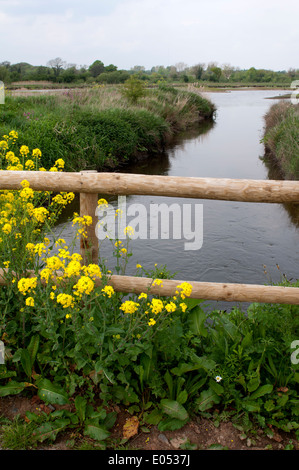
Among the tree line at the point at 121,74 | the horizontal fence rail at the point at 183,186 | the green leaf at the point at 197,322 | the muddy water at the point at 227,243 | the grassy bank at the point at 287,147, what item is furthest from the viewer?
the tree line at the point at 121,74

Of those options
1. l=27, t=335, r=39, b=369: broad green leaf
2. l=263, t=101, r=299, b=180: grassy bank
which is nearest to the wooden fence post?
l=27, t=335, r=39, b=369: broad green leaf

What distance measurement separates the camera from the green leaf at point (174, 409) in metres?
2.70

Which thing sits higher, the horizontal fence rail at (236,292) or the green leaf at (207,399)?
the horizontal fence rail at (236,292)

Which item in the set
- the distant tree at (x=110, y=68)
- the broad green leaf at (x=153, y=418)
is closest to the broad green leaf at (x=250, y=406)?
the broad green leaf at (x=153, y=418)

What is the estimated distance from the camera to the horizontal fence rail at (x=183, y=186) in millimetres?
2934

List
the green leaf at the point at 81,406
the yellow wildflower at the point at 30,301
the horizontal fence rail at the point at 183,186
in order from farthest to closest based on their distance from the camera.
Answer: the horizontal fence rail at the point at 183,186
the green leaf at the point at 81,406
the yellow wildflower at the point at 30,301

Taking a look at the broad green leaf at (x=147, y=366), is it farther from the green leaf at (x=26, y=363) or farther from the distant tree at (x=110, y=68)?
the distant tree at (x=110, y=68)

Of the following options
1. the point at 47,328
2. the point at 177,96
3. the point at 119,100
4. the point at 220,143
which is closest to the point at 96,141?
the point at 119,100

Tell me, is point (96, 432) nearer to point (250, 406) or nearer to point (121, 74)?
point (250, 406)

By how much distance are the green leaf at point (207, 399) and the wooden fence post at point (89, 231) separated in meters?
1.24

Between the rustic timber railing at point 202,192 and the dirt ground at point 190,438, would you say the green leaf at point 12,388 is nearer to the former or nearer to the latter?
the dirt ground at point 190,438

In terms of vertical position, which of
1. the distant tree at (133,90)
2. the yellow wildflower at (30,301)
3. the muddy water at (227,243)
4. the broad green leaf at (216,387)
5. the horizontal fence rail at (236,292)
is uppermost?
the distant tree at (133,90)

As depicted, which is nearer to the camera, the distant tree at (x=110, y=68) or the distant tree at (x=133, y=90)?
the distant tree at (x=133, y=90)

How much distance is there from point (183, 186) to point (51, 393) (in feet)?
5.30
